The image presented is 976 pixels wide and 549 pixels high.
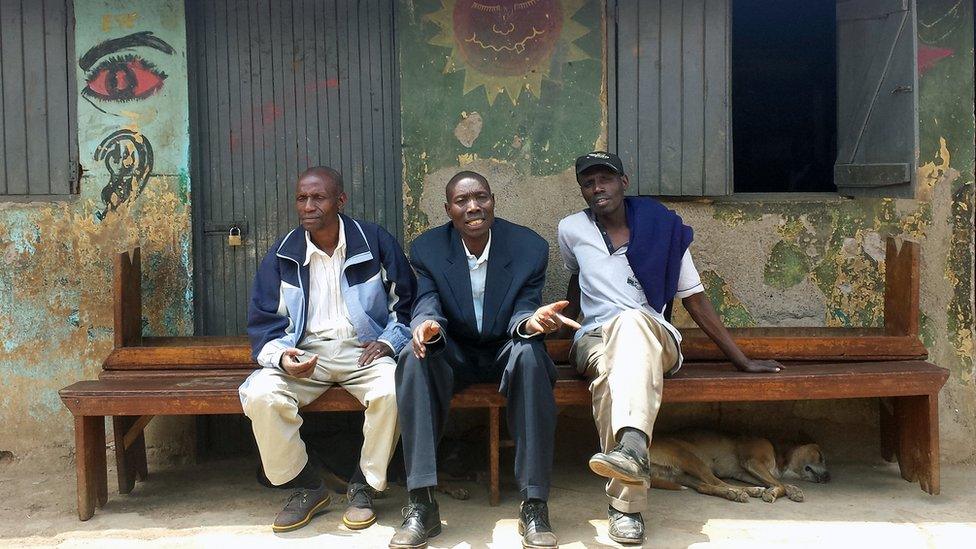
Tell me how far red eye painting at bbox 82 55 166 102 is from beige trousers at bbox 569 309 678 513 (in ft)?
8.80

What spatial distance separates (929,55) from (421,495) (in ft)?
11.0

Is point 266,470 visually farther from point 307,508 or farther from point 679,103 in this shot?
point 679,103

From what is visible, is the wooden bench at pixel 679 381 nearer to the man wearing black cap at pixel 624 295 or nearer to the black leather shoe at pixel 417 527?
the man wearing black cap at pixel 624 295

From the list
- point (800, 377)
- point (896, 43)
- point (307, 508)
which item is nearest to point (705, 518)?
point (800, 377)

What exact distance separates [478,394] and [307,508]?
2.84 feet

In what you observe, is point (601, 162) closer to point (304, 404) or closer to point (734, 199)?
point (734, 199)

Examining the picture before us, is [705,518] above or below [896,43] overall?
below

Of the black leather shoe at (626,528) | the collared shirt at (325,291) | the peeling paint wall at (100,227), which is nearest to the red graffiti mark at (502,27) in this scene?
the collared shirt at (325,291)

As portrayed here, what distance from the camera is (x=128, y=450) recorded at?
14.6ft

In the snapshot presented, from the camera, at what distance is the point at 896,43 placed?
4.56m

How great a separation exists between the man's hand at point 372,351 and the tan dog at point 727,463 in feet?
4.44

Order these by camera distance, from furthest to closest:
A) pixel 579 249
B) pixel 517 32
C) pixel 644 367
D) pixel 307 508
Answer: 1. pixel 517 32
2. pixel 579 249
3. pixel 307 508
4. pixel 644 367

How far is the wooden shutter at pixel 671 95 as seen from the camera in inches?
190

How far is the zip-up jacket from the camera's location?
412cm
